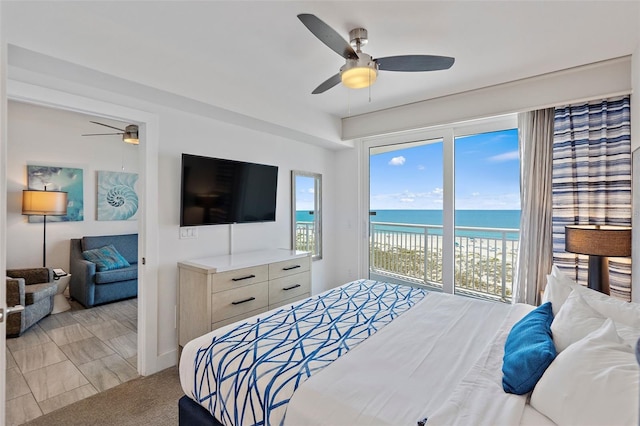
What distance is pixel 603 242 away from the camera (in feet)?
7.49

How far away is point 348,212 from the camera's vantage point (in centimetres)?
441

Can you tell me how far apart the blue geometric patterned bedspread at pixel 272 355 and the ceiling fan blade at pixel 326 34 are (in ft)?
5.38

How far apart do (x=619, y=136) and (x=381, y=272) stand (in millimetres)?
2940

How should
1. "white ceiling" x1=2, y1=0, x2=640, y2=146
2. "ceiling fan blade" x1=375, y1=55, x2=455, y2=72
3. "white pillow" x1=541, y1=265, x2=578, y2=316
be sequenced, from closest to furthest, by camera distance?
"white pillow" x1=541, y1=265, x2=578, y2=316
"white ceiling" x1=2, y1=0, x2=640, y2=146
"ceiling fan blade" x1=375, y1=55, x2=455, y2=72

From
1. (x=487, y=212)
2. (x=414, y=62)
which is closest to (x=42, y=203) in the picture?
(x=414, y=62)

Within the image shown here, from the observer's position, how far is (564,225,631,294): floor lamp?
89.0 inches

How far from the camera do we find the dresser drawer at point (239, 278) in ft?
8.33

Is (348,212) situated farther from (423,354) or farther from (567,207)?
(423,354)

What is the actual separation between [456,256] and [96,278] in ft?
15.4

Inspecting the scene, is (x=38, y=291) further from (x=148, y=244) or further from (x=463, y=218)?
(x=463, y=218)

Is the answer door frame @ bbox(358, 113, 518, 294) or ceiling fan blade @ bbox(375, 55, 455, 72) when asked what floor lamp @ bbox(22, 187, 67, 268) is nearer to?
door frame @ bbox(358, 113, 518, 294)

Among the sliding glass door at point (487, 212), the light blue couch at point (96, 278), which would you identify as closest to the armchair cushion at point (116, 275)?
the light blue couch at point (96, 278)

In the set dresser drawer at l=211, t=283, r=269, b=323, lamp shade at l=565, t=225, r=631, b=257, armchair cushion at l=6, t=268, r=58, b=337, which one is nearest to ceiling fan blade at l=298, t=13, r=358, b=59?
dresser drawer at l=211, t=283, r=269, b=323

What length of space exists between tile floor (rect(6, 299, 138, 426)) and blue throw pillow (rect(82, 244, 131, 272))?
66 centimetres
